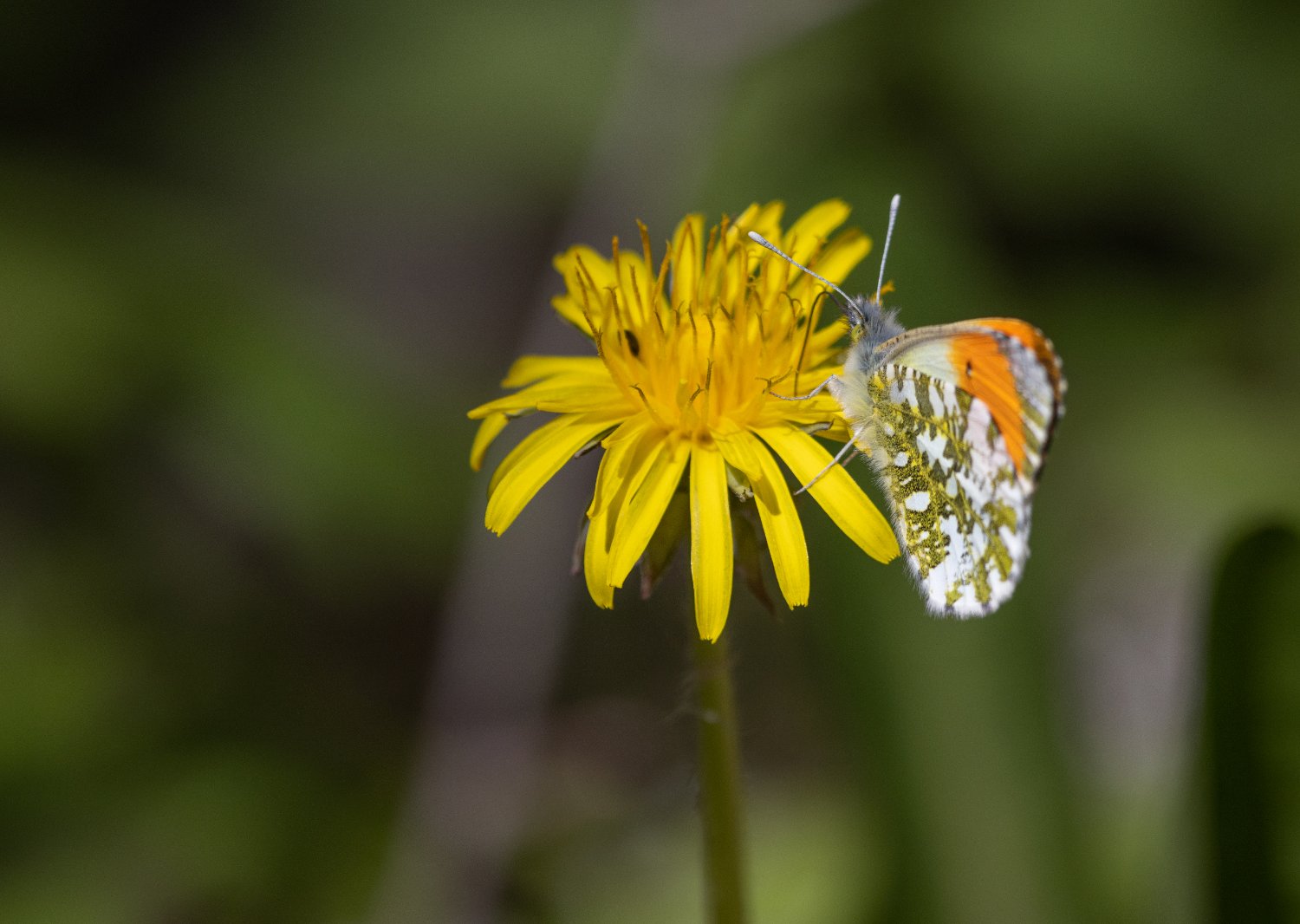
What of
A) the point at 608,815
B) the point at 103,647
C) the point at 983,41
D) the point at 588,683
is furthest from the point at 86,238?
the point at 983,41

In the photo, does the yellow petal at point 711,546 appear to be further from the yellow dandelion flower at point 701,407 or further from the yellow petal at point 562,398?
the yellow petal at point 562,398

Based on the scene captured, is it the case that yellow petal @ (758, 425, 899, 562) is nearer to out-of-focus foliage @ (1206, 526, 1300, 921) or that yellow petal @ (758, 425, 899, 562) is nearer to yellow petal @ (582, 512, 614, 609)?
yellow petal @ (582, 512, 614, 609)

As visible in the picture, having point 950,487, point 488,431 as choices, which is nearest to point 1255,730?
point 950,487

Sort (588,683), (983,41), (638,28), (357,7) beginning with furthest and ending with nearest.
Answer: (357,7) < (638,28) < (983,41) < (588,683)

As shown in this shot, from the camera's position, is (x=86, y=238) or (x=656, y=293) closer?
(x=656, y=293)

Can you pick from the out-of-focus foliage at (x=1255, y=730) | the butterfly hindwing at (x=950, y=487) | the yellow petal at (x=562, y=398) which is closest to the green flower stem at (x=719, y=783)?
the butterfly hindwing at (x=950, y=487)

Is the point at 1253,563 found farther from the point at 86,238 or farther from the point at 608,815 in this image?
the point at 86,238

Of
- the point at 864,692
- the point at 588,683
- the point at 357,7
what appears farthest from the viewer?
the point at 357,7

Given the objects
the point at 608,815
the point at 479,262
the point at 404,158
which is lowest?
the point at 608,815
